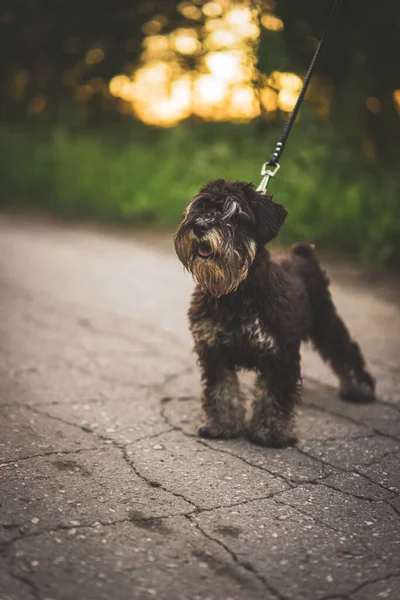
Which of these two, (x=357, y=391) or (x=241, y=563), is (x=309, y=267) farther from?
(x=241, y=563)

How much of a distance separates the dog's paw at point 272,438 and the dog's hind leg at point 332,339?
88 cm

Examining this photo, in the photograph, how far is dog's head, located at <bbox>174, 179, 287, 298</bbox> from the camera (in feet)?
11.0

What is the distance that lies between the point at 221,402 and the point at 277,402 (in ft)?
1.07

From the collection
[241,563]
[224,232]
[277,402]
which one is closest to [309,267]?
[277,402]

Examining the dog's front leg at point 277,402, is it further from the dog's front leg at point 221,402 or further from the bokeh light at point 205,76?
the bokeh light at point 205,76

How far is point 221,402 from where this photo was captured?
3.83m

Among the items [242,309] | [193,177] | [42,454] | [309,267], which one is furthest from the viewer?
[193,177]

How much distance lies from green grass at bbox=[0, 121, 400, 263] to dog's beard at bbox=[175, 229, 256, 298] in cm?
490

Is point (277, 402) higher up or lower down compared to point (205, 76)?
lower down

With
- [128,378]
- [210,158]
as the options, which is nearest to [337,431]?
[128,378]

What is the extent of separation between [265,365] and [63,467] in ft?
3.94

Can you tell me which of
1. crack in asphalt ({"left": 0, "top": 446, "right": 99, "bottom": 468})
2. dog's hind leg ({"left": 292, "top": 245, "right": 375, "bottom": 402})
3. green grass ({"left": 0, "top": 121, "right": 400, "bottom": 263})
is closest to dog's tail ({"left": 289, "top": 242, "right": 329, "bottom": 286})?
dog's hind leg ({"left": 292, "top": 245, "right": 375, "bottom": 402})

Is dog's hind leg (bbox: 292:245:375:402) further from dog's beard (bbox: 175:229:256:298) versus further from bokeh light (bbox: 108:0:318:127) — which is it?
bokeh light (bbox: 108:0:318:127)

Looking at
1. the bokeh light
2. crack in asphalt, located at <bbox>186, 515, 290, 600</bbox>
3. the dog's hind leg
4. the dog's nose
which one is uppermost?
the bokeh light
